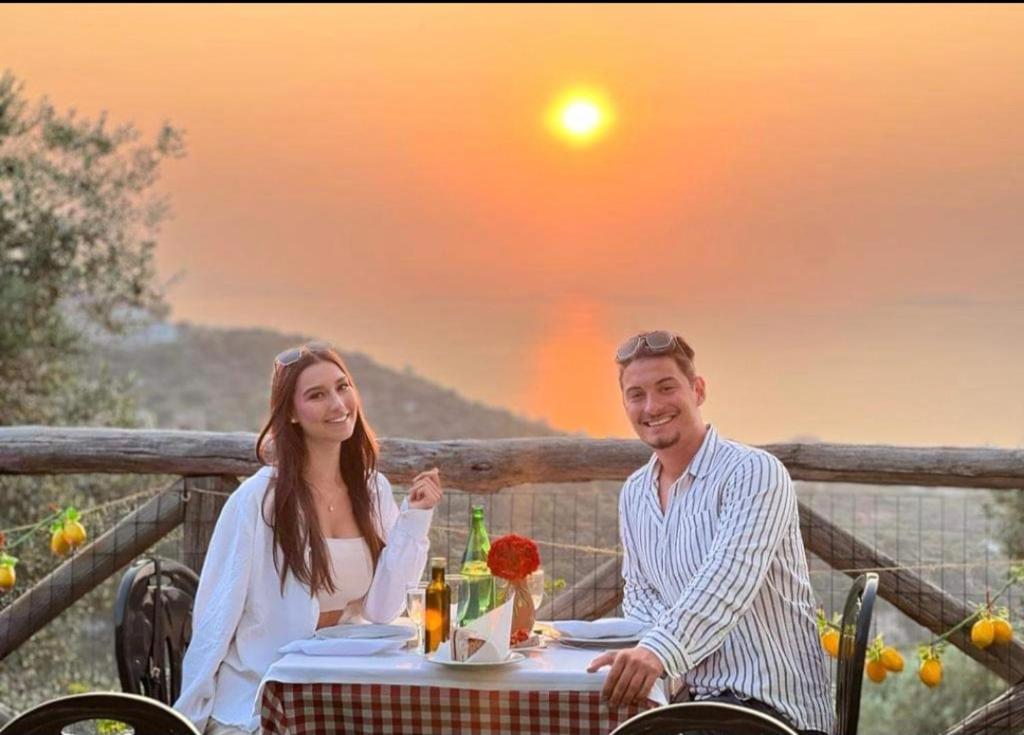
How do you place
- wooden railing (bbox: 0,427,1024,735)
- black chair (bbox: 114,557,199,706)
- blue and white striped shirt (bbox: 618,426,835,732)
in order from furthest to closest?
wooden railing (bbox: 0,427,1024,735) < black chair (bbox: 114,557,199,706) < blue and white striped shirt (bbox: 618,426,835,732)

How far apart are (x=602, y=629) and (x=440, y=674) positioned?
48 centimetres

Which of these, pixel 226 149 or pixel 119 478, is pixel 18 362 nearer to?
pixel 119 478

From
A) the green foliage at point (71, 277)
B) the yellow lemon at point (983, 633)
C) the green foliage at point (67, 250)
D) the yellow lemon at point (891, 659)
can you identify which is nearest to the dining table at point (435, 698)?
the yellow lemon at point (891, 659)

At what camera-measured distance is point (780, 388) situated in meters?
11.5

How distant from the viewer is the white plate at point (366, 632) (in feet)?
9.09

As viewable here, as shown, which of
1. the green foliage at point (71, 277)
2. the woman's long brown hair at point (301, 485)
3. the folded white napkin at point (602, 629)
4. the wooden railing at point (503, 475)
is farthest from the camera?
the green foliage at point (71, 277)

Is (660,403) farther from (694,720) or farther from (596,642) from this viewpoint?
(694,720)

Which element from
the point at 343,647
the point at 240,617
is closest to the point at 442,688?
the point at 343,647

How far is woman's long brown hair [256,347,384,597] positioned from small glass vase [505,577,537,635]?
533mm

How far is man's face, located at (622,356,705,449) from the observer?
9.82 feet

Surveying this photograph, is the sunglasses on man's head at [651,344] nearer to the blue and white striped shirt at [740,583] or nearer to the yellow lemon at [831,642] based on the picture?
the blue and white striped shirt at [740,583]

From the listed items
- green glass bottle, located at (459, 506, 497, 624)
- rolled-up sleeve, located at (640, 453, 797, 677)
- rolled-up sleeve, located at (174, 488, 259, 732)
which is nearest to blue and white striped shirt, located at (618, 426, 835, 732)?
rolled-up sleeve, located at (640, 453, 797, 677)

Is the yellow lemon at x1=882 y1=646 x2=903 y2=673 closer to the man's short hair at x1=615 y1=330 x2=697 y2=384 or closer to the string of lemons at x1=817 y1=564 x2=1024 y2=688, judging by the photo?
the string of lemons at x1=817 y1=564 x2=1024 y2=688

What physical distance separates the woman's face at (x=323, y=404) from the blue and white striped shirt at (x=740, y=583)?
2.51 ft
